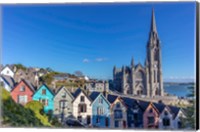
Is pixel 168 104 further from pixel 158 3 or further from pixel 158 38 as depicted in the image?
pixel 158 3

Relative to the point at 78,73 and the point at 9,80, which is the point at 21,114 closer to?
the point at 9,80

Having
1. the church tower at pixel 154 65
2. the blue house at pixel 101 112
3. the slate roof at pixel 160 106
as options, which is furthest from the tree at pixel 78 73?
the slate roof at pixel 160 106

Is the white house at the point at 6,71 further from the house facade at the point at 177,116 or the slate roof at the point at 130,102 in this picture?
the house facade at the point at 177,116

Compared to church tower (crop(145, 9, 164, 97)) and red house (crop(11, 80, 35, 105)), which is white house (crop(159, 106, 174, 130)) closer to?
church tower (crop(145, 9, 164, 97))

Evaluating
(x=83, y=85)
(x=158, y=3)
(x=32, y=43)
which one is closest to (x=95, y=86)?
(x=83, y=85)

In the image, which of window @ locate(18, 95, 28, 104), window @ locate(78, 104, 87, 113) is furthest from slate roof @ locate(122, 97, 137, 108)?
window @ locate(18, 95, 28, 104)

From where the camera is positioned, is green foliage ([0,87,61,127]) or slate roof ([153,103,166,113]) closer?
slate roof ([153,103,166,113])
